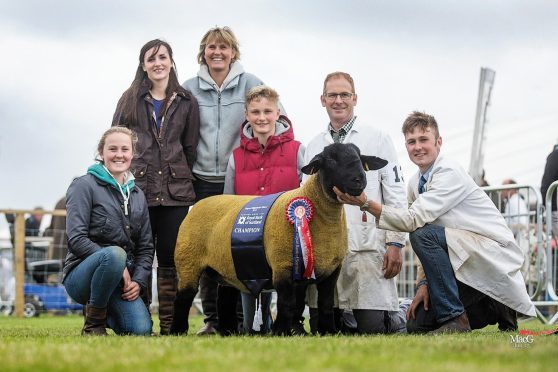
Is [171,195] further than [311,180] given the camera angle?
Yes

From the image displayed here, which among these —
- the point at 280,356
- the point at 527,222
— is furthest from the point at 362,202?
the point at 527,222

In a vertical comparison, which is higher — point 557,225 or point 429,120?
point 429,120

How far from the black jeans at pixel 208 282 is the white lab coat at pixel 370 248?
92cm

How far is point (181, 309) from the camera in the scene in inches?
263

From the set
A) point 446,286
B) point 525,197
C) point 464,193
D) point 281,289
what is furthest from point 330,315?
point 525,197

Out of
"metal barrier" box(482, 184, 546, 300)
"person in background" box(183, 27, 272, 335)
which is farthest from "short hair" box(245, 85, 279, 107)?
"metal barrier" box(482, 184, 546, 300)

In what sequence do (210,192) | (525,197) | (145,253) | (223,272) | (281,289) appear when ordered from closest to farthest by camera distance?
(281,289), (223,272), (145,253), (210,192), (525,197)

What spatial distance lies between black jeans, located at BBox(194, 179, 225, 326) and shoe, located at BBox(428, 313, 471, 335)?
6.65 ft

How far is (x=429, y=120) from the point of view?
7.02 metres

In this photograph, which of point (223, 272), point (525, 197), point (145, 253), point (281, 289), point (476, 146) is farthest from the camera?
point (476, 146)

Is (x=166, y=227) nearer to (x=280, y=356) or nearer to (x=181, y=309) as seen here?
(x=181, y=309)

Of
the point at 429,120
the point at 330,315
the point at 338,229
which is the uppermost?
the point at 429,120

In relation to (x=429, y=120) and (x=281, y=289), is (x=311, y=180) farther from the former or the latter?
(x=429, y=120)

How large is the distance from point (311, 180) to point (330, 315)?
3.37ft
